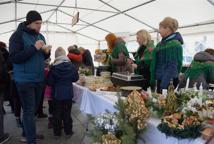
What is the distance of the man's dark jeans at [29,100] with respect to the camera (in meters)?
2.61

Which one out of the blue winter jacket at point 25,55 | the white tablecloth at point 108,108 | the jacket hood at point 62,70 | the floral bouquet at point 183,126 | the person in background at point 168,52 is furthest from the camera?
the jacket hood at point 62,70

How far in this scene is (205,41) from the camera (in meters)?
5.65

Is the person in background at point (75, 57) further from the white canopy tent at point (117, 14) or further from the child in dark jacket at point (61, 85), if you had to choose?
the white canopy tent at point (117, 14)

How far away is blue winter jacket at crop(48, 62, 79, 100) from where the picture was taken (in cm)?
322

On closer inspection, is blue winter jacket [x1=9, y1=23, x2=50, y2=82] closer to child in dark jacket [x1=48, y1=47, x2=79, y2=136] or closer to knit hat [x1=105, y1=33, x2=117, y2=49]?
child in dark jacket [x1=48, y1=47, x2=79, y2=136]

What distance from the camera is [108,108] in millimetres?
2262

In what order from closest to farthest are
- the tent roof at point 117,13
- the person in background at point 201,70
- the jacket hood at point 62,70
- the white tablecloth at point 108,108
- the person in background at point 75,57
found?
the white tablecloth at point 108,108
the person in background at point 201,70
the jacket hood at point 62,70
the person in background at point 75,57
the tent roof at point 117,13

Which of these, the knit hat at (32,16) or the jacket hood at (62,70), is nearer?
the knit hat at (32,16)

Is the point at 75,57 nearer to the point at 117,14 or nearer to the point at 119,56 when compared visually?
the point at 119,56

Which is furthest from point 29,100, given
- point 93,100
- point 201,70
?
point 201,70

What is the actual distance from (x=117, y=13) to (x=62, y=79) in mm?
4066

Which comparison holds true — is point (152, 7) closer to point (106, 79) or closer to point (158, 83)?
point (106, 79)

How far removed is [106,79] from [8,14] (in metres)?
5.12

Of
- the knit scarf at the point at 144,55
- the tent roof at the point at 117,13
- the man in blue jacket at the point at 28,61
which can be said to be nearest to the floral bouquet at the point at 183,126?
the man in blue jacket at the point at 28,61
